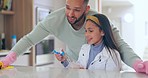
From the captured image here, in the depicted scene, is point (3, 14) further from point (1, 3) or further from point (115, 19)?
point (115, 19)

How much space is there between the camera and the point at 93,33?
107 centimetres

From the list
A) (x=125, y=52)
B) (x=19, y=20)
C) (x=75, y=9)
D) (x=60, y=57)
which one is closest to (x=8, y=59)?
(x=60, y=57)

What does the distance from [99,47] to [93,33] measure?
0.08m

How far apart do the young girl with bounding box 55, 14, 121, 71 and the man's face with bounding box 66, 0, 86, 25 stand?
0.23 feet

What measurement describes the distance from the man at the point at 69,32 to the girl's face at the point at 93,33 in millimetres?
94

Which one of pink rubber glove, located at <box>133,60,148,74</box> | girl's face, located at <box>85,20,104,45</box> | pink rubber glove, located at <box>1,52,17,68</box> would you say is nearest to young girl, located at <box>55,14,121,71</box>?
girl's face, located at <box>85,20,104,45</box>

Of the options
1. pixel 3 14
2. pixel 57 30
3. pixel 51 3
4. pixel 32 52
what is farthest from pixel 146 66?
pixel 51 3

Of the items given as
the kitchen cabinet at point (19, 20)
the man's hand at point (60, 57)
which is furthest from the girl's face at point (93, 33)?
the kitchen cabinet at point (19, 20)

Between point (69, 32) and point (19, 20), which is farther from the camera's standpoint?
point (19, 20)

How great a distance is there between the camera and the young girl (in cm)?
104

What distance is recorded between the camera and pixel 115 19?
17.8 ft

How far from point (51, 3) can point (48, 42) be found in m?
0.49

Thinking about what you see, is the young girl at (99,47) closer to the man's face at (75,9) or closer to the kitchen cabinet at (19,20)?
the man's face at (75,9)

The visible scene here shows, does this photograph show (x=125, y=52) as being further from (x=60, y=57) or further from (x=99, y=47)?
(x=60, y=57)
